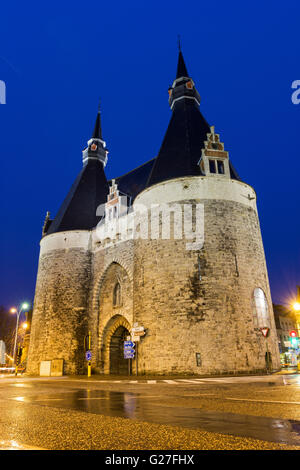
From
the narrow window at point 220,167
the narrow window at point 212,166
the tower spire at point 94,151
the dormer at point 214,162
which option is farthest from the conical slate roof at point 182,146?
the tower spire at point 94,151

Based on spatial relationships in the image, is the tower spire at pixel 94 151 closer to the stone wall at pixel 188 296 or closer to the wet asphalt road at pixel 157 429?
the stone wall at pixel 188 296

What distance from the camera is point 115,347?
24.1 meters

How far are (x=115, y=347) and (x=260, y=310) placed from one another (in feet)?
35.6

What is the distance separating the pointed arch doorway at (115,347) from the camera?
928 inches

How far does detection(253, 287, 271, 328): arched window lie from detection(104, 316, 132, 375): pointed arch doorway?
30.0 feet

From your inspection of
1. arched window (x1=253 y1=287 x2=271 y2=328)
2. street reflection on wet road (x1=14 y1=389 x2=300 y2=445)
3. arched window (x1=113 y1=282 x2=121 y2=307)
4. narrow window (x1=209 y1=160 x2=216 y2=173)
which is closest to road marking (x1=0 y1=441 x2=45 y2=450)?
street reflection on wet road (x1=14 y1=389 x2=300 y2=445)

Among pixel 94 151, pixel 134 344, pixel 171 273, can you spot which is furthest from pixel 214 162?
pixel 94 151

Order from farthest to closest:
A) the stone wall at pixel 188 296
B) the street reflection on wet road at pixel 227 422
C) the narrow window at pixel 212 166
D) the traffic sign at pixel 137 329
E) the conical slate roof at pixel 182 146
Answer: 1. the conical slate roof at pixel 182 146
2. the narrow window at pixel 212 166
3. the traffic sign at pixel 137 329
4. the stone wall at pixel 188 296
5. the street reflection on wet road at pixel 227 422

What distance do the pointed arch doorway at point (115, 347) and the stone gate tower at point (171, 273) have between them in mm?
71

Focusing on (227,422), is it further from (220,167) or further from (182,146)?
(182,146)

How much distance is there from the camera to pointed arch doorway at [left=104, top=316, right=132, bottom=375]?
77.3 ft

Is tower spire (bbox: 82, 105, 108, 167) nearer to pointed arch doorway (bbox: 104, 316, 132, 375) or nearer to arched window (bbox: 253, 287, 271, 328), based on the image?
pointed arch doorway (bbox: 104, 316, 132, 375)

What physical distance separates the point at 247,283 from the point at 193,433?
16.5m

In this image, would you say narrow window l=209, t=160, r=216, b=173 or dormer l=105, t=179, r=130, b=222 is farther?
dormer l=105, t=179, r=130, b=222
